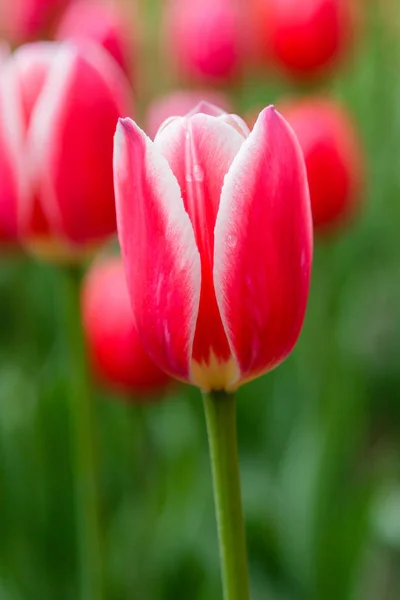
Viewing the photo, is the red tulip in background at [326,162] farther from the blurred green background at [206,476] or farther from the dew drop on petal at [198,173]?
→ the dew drop on petal at [198,173]

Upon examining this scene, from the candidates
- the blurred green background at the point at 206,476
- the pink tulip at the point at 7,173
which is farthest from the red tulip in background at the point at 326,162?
the pink tulip at the point at 7,173

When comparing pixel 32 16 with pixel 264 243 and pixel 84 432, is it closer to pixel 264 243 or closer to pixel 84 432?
pixel 84 432

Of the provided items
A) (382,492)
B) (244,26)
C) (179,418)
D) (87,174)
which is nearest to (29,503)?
(179,418)

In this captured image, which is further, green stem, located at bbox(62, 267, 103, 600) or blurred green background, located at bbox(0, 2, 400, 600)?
blurred green background, located at bbox(0, 2, 400, 600)

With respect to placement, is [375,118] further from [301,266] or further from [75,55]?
[301,266]

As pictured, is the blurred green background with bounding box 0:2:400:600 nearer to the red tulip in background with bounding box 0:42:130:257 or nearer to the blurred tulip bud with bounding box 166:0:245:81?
the blurred tulip bud with bounding box 166:0:245:81

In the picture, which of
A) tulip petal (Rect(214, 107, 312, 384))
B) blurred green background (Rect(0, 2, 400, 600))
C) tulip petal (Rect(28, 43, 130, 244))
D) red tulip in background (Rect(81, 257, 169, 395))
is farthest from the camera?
blurred green background (Rect(0, 2, 400, 600))

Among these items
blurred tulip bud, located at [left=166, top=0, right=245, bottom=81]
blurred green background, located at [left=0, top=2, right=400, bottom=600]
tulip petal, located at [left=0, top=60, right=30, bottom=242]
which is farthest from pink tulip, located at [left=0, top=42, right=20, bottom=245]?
blurred tulip bud, located at [left=166, top=0, right=245, bottom=81]
